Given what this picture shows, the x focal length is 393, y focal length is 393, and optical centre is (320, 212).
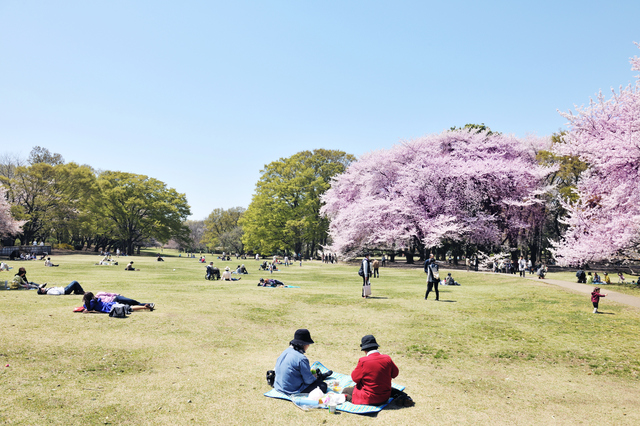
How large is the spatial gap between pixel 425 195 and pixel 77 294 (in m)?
33.8

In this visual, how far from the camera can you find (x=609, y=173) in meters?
23.2

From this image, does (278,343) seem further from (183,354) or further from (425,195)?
(425,195)

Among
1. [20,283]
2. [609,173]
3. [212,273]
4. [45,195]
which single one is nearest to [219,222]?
[45,195]

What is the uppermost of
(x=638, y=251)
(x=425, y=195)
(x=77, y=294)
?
(x=425, y=195)

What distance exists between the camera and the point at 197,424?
5.96 m

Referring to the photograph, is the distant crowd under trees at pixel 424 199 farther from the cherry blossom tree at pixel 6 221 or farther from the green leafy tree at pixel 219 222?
the green leafy tree at pixel 219 222

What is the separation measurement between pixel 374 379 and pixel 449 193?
125 feet

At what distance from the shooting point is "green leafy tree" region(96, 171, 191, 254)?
6669 cm

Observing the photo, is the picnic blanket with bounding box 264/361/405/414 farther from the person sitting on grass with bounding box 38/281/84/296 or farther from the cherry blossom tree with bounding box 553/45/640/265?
the cherry blossom tree with bounding box 553/45/640/265

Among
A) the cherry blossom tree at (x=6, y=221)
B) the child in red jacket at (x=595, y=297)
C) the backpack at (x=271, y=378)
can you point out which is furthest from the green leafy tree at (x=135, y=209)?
the backpack at (x=271, y=378)

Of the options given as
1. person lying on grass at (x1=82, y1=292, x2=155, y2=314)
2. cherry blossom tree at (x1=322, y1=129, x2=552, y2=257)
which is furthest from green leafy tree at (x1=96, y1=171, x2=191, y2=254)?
person lying on grass at (x1=82, y1=292, x2=155, y2=314)

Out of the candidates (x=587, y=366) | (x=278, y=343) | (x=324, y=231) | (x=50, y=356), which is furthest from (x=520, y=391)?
(x=324, y=231)

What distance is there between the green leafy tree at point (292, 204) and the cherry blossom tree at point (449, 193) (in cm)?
1254

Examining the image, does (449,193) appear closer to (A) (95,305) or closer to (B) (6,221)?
(A) (95,305)
